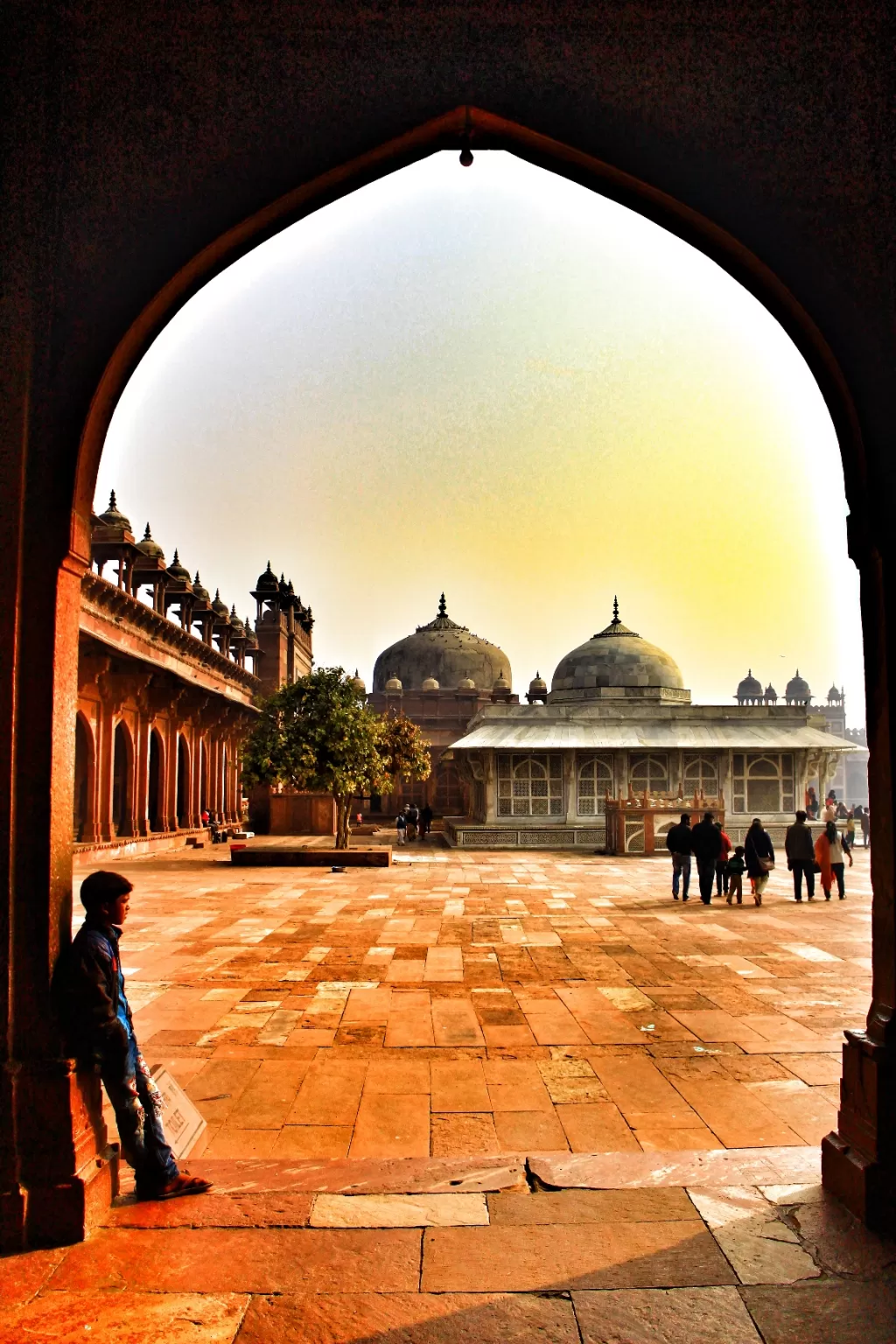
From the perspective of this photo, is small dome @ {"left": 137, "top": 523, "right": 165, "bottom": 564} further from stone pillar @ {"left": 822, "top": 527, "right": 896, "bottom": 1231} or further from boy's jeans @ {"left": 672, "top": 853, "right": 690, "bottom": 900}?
stone pillar @ {"left": 822, "top": 527, "right": 896, "bottom": 1231}

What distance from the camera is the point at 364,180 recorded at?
4641 millimetres

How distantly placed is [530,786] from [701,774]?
483 cm

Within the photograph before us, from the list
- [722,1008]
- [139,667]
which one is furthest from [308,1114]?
[139,667]

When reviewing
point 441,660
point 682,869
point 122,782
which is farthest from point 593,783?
point 441,660

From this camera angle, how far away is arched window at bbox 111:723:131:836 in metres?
24.4

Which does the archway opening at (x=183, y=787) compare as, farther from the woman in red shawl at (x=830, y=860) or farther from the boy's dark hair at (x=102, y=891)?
the boy's dark hair at (x=102, y=891)

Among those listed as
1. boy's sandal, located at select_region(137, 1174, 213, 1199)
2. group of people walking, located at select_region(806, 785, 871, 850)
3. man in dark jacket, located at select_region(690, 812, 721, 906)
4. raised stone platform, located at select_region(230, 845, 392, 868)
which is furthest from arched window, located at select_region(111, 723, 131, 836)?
boy's sandal, located at select_region(137, 1174, 213, 1199)

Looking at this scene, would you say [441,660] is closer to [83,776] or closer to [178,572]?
[178,572]

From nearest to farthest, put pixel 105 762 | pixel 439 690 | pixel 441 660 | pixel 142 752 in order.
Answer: pixel 105 762
pixel 142 752
pixel 439 690
pixel 441 660

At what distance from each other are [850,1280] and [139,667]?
70.0 feet

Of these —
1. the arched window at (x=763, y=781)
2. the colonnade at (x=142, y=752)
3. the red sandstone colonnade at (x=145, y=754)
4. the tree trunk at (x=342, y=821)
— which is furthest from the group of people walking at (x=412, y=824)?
the arched window at (x=763, y=781)

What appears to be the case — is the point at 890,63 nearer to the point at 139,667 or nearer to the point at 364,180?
the point at 364,180

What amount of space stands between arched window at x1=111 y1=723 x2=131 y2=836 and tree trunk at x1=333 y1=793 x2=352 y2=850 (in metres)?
6.44

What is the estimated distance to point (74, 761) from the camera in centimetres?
403
